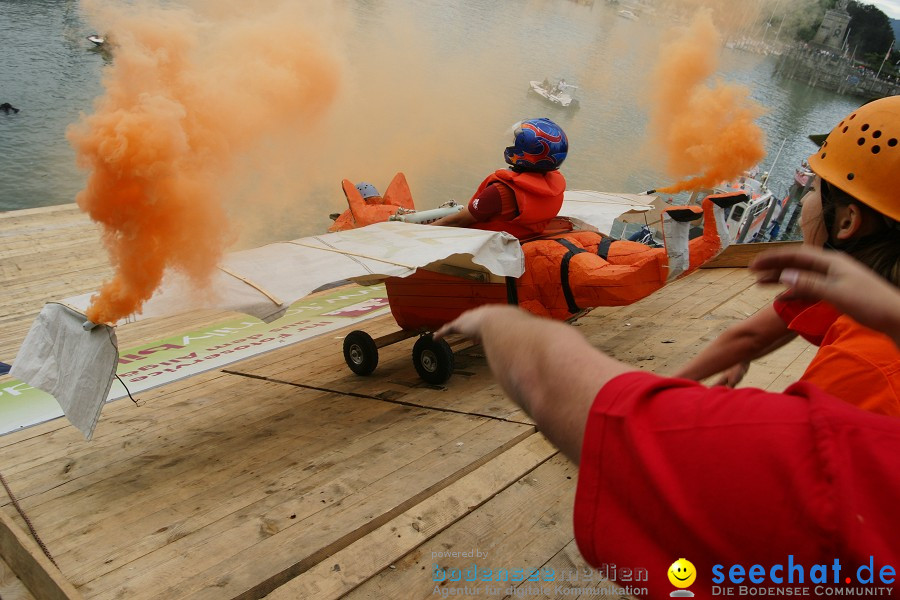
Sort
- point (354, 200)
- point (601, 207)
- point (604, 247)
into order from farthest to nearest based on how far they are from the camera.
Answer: point (354, 200), point (601, 207), point (604, 247)

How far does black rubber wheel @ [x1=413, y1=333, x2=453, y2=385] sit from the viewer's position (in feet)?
15.9

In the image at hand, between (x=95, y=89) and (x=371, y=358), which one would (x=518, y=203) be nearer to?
(x=371, y=358)

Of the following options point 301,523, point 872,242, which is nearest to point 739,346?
point 872,242

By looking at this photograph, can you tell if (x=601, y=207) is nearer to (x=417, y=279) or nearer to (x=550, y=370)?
(x=417, y=279)

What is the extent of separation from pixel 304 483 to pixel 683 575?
8.75ft

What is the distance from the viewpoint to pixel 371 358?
525cm

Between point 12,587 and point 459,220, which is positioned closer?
point 12,587

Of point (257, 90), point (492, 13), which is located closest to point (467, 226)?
point (257, 90)

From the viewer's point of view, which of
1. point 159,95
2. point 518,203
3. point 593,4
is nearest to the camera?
point 159,95

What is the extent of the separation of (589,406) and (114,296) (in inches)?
126

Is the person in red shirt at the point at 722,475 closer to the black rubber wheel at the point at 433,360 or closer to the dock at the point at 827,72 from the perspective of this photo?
the black rubber wheel at the point at 433,360

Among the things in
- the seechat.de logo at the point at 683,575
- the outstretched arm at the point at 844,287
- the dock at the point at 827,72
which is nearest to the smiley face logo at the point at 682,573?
the seechat.de logo at the point at 683,575

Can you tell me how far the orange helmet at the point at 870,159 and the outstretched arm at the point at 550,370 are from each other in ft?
2.45

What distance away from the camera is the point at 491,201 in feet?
17.4
